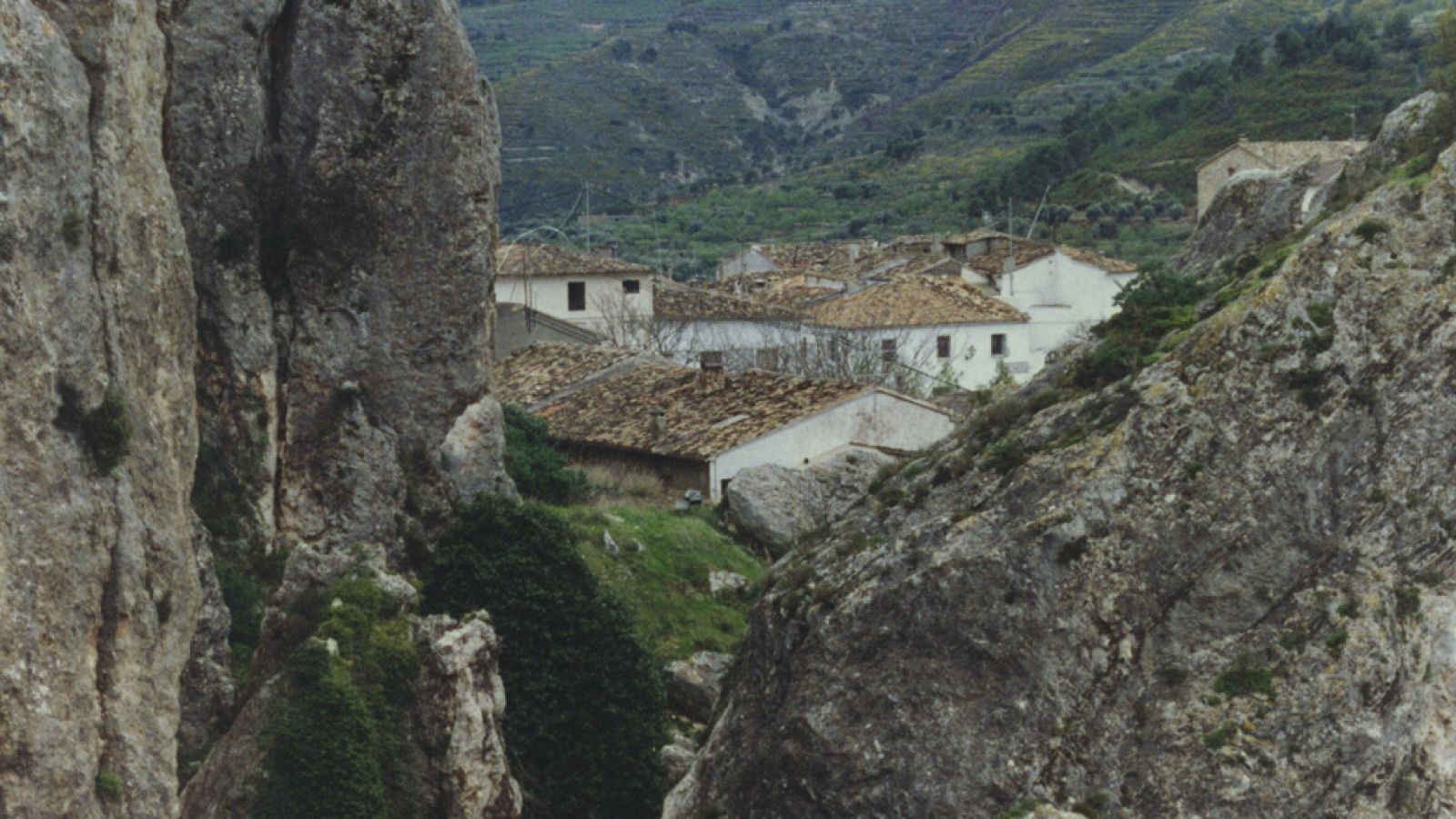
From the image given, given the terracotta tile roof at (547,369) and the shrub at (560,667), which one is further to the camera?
the terracotta tile roof at (547,369)

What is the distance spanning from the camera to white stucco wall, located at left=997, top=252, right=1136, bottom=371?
6397 centimetres

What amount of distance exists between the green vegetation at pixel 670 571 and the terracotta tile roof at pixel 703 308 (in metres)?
24.3

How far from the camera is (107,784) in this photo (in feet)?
44.1

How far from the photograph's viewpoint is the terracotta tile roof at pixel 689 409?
35938 mm

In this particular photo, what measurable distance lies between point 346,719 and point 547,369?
1031 inches

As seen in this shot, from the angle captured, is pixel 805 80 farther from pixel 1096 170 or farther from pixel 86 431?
pixel 86 431

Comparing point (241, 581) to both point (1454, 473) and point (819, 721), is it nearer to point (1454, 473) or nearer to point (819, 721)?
point (819, 721)

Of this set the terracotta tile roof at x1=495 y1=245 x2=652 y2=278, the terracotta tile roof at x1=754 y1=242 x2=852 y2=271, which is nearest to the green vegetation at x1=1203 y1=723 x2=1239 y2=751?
the terracotta tile roof at x1=495 y1=245 x2=652 y2=278

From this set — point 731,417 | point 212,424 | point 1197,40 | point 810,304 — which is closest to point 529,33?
point 1197,40

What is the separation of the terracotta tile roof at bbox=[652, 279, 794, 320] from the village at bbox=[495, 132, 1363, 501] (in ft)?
0.22

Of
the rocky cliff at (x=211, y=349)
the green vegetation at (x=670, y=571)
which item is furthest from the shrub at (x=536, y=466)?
the rocky cliff at (x=211, y=349)

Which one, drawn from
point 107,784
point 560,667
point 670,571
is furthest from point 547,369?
point 107,784

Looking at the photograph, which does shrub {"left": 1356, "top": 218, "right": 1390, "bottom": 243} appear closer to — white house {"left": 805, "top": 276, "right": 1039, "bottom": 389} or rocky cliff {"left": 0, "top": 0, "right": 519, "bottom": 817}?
rocky cliff {"left": 0, "top": 0, "right": 519, "bottom": 817}

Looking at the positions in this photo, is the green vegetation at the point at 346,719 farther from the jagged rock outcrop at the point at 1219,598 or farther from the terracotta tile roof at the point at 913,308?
the terracotta tile roof at the point at 913,308
